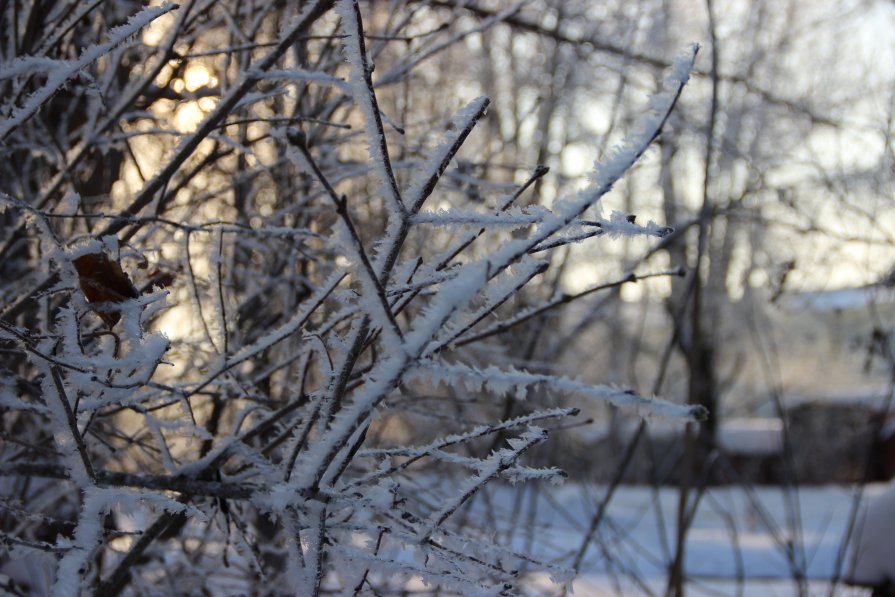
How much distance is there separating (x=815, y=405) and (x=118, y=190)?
15.3 m

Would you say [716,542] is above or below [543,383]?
above

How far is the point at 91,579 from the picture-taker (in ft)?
6.36

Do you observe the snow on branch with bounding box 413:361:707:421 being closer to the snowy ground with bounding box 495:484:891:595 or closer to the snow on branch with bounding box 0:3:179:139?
the snow on branch with bounding box 0:3:179:139

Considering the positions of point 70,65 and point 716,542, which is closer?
point 70,65

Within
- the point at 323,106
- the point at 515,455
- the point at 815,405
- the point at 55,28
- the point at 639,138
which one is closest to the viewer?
the point at 639,138

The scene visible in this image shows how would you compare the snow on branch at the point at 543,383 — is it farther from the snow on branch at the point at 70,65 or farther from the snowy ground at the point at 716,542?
the snowy ground at the point at 716,542

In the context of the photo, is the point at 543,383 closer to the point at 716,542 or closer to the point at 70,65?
the point at 70,65

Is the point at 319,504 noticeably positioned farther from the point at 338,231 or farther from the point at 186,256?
the point at 186,256

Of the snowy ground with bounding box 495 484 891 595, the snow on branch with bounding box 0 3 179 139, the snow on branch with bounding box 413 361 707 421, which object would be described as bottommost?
the snow on branch with bounding box 413 361 707 421

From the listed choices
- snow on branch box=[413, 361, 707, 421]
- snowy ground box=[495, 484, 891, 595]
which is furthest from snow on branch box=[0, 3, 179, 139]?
snowy ground box=[495, 484, 891, 595]

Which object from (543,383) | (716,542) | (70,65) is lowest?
(543,383)

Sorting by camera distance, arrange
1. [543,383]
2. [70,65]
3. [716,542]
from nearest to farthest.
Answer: [543,383], [70,65], [716,542]

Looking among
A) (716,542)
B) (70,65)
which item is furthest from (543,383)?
(716,542)

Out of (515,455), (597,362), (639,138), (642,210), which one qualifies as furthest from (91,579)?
(597,362)
